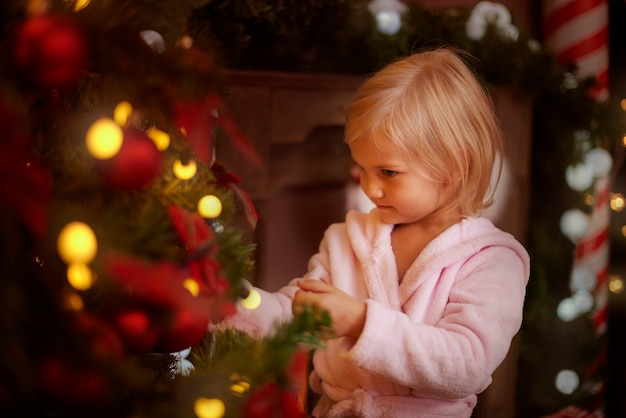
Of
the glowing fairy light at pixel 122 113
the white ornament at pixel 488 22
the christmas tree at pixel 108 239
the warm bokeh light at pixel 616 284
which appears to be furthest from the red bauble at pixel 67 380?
the warm bokeh light at pixel 616 284

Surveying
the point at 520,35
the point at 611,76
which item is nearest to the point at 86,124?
the point at 520,35

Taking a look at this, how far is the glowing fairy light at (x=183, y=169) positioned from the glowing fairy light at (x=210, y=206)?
3 centimetres

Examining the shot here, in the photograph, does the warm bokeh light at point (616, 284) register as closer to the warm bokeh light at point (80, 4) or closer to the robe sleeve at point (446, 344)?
the robe sleeve at point (446, 344)

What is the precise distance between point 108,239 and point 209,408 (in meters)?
0.17

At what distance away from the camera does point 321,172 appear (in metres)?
1.60

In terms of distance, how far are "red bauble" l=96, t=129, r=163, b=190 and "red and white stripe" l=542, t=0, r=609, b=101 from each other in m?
1.57

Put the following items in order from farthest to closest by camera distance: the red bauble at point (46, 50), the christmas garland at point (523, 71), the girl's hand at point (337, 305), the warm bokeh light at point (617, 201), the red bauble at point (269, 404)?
the warm bokeh light at point (617, 201), the christmas garland at point (523, 71), the girl's hand at point (337, 305), the red bauble at point (269, 404), the red bauble at point (46, 50)

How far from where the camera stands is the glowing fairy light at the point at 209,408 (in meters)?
0.56

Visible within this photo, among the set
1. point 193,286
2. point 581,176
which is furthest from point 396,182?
point 581,176

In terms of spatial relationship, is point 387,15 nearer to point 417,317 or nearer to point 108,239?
point 417,317

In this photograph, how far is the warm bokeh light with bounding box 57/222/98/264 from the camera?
500 mm

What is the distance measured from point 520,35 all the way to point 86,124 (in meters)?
1.33

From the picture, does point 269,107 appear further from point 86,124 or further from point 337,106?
point 86,124

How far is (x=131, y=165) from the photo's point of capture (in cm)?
52
